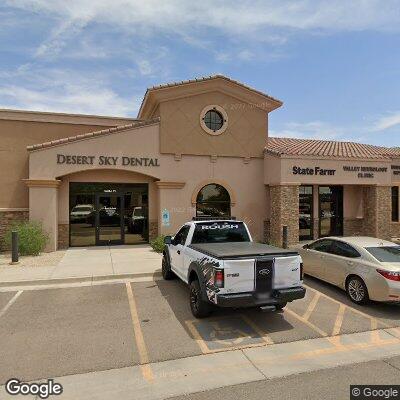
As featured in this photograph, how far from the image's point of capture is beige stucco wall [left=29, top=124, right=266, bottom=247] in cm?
1359

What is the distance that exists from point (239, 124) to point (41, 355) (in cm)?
1320

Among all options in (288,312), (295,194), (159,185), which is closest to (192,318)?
(288,312)

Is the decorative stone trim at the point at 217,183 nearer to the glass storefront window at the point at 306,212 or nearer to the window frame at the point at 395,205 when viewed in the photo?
the glass storefront window at the point at 306,212

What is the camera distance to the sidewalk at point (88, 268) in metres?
9.15

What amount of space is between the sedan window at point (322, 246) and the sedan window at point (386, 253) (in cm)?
126

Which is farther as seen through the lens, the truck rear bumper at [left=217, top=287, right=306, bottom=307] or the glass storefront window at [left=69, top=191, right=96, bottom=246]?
the glass storefront window at [left=69, top=191, right=96, bottom=246]

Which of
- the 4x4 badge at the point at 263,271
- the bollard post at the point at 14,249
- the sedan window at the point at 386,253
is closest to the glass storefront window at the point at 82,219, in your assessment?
the bollard post at the point at 14,249

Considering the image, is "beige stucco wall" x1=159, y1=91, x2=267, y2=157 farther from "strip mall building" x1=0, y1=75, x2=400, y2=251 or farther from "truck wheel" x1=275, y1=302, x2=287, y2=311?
"truck wheel" x1=275, y1=302, x2=287, y2=311

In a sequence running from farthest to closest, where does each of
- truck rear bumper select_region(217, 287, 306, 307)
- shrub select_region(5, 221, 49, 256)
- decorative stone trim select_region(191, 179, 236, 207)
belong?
decorative stone trim select_region(191, 179, 236, 207) → shrub select_region(5, 221, 49, 256) → truck rear bumper select_region(217, 287, 306, 307)

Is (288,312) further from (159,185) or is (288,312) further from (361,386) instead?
(159,185)

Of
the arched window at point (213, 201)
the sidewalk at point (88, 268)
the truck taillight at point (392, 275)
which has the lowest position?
the sidewalk at point (88, 268)

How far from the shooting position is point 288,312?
267 inches

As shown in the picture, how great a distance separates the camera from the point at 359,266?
7.34m

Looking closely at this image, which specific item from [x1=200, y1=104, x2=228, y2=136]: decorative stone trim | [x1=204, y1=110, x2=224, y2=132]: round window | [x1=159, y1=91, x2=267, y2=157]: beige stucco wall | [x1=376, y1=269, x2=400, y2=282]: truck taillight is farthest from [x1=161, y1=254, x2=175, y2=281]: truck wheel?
[x1=204, y1=110, x2=224, y2=132]: round window
